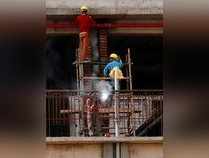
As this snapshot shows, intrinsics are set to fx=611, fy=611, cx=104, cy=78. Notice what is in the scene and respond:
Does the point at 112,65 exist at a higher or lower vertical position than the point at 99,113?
higher

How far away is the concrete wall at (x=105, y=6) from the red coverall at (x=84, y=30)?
6cm

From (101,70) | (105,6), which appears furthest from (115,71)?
(105,6)

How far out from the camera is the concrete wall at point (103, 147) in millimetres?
3740

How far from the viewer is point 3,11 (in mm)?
390

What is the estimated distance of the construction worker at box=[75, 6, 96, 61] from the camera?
4.63 m

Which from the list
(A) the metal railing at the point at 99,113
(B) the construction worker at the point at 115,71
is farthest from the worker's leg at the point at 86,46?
(A) the metal railing at the point at 99,113

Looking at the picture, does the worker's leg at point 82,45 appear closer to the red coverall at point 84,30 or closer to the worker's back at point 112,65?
the red coverall at point 84,30

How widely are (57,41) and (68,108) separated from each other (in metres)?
0.90

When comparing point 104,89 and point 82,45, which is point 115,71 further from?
point 82,45

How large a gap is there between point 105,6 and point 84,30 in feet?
0.88

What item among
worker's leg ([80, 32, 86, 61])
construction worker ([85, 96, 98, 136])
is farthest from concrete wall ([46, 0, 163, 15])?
construction worker ([85, 96, 98, 136])

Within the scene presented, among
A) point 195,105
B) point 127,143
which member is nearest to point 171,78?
point 195,105

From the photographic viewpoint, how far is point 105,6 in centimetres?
479

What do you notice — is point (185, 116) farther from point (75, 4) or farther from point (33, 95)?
point (75, 4)
